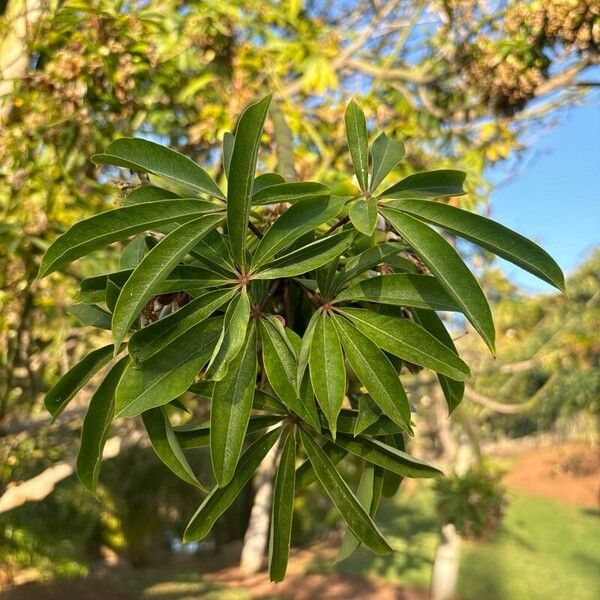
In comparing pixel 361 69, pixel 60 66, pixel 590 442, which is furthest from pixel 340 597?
pixel 590 442

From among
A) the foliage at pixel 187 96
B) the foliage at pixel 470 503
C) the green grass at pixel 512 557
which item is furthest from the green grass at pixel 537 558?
the foliage at pixel 187 96

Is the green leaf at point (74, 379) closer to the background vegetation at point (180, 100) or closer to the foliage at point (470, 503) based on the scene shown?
the background vegetation at point (180, 100)

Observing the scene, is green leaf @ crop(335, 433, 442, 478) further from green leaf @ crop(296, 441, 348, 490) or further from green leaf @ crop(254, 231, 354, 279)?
green leaf @ crop(254, 231, 354, 279)

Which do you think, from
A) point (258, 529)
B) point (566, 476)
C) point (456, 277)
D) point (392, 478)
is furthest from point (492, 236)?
point (566, 476)

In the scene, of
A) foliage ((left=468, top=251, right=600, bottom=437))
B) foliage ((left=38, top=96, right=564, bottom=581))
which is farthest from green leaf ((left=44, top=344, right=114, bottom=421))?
foliage ((left=468, top=251, right=600, bottom=437))

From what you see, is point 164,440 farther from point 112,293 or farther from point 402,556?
point 402,556

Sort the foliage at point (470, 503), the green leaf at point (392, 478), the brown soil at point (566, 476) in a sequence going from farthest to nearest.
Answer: the brown soil at point (566, 476) < the foliage at point (470, 503) < the green leaf at point (392, 478)
